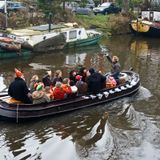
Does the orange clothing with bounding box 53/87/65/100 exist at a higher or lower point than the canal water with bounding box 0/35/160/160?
higher

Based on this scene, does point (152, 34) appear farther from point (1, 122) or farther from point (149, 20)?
point (1, 122)

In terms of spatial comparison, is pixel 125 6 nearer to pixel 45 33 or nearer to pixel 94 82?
pixel 45 33

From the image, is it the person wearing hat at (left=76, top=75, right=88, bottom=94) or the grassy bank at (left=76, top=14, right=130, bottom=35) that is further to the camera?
the grassy bank at (left=76, top=14, right=130, bottom=35)

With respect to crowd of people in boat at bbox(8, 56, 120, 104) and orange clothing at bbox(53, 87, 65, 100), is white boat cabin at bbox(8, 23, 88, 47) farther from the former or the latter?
orange clothing at bbox(53, 87, 65, 100)

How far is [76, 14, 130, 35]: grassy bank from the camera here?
4044 centimetres

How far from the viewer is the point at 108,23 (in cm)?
4156

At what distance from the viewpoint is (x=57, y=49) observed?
30016mm

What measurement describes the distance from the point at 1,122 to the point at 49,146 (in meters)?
2.56

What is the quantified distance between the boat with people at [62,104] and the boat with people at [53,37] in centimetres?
1109

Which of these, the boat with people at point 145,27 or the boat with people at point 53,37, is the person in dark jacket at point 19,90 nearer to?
the boat with people at point 53,37

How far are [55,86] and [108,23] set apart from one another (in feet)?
88.7

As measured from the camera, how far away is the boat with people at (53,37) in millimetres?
28141

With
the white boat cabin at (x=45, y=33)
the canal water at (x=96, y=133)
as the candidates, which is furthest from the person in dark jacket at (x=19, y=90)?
the white boat cabin at (x=45, y=33)

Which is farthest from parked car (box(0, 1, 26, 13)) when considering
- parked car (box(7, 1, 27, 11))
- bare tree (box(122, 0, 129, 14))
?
bare tree (box(122, 0, 129, 14))
